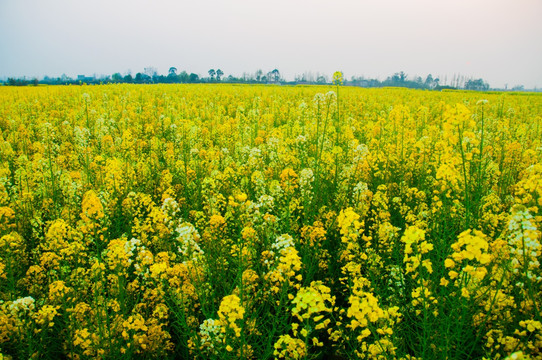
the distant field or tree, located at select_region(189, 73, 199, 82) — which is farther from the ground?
tree, located at select_region(189, 73, 199, 82)

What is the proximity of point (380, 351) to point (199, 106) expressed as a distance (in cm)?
1382

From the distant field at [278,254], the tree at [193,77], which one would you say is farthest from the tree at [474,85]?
the distant field at [278,254]

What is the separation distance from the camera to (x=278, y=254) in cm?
296

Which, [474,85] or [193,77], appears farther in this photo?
[474,85]

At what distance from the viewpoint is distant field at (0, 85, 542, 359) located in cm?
232

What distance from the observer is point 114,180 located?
15.0 ft

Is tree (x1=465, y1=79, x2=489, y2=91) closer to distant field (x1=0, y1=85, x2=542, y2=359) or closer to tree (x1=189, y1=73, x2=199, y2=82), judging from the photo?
tree (x1=189, y1=73, x2=199, y2=82)

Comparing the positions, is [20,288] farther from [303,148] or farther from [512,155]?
[512,155]

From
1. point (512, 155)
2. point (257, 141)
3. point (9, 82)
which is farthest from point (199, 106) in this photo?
point (9, 82)

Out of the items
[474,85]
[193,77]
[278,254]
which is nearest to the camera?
[278,254]

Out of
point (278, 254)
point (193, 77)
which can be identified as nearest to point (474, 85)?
point (193, 77)

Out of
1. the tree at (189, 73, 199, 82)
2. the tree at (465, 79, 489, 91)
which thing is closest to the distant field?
the tree at (189, 73, 199, 82)

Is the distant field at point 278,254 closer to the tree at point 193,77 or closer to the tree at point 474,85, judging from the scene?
the tree at point 193,77

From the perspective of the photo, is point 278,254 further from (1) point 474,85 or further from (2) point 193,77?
(1) point 474,85
